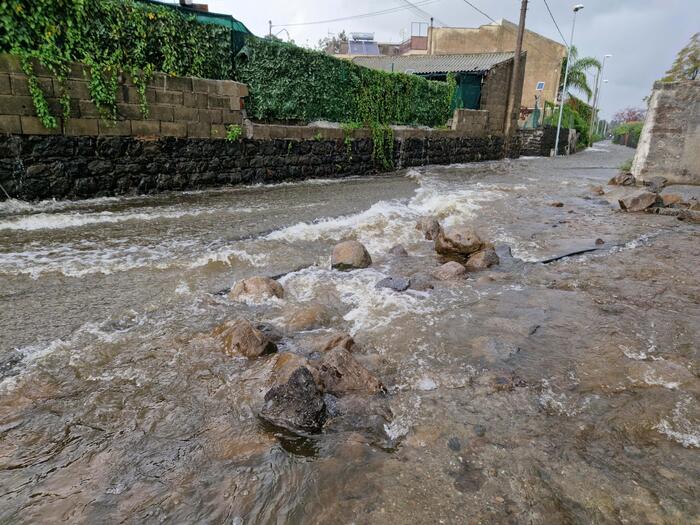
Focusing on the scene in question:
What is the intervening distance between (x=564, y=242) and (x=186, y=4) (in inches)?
397

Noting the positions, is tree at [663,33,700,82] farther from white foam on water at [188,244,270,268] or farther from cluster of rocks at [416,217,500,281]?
white foam on water at [188,244,270,268]

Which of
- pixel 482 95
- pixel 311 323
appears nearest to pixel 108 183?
pixel 311 323

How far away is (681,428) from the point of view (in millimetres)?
2270

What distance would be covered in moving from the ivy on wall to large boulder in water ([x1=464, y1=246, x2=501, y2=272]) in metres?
6.95

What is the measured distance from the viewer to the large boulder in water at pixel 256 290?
3.96 meters

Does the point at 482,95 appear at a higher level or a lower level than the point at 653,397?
higher

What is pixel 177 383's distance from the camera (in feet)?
8.55

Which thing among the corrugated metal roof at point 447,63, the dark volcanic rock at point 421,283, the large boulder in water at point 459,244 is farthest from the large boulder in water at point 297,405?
the corrugated metal roof at point 447,63

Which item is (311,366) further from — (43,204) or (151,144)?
(151,144)

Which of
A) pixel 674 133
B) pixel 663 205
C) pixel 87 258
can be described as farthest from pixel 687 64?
pixel 87 258

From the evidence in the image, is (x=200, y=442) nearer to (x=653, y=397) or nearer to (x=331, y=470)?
(x=331, y=470)

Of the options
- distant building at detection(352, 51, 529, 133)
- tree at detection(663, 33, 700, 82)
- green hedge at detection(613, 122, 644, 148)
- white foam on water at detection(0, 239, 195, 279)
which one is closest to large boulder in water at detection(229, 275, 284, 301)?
white foam on water at detection(0, 239, 195, 279)

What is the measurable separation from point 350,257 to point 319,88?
Answer: 871 centimetres

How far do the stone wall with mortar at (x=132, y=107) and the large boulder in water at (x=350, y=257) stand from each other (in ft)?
18.4
